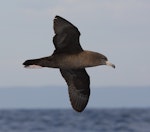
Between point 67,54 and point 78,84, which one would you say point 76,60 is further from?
point 78,84

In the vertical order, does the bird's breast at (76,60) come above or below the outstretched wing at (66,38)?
below

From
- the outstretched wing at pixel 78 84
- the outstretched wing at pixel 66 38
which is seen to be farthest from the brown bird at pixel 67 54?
the outstretched wing at pixel 78 84

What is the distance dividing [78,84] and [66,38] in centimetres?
172

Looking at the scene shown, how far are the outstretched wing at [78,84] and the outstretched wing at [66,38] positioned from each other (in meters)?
1.25

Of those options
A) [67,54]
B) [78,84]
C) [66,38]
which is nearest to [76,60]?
[67,54]

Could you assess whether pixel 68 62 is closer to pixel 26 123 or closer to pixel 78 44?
pixel 78 44

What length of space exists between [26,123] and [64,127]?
831 centimetres

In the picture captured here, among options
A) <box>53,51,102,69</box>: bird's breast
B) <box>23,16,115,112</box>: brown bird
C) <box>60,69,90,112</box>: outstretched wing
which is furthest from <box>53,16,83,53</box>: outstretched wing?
<box>60,69,90,112</box>: outstretched wing

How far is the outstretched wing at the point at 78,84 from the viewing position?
60.6 feet

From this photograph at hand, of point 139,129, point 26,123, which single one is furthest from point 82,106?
point 26,123

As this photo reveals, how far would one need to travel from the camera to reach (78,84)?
61.0 ft

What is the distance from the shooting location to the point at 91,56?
1712 centimetres

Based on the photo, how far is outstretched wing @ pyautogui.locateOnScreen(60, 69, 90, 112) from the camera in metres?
18.5

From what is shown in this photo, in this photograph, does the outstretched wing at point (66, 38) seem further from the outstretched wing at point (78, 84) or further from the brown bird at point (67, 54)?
the outstretched wing at point (78, 84)
